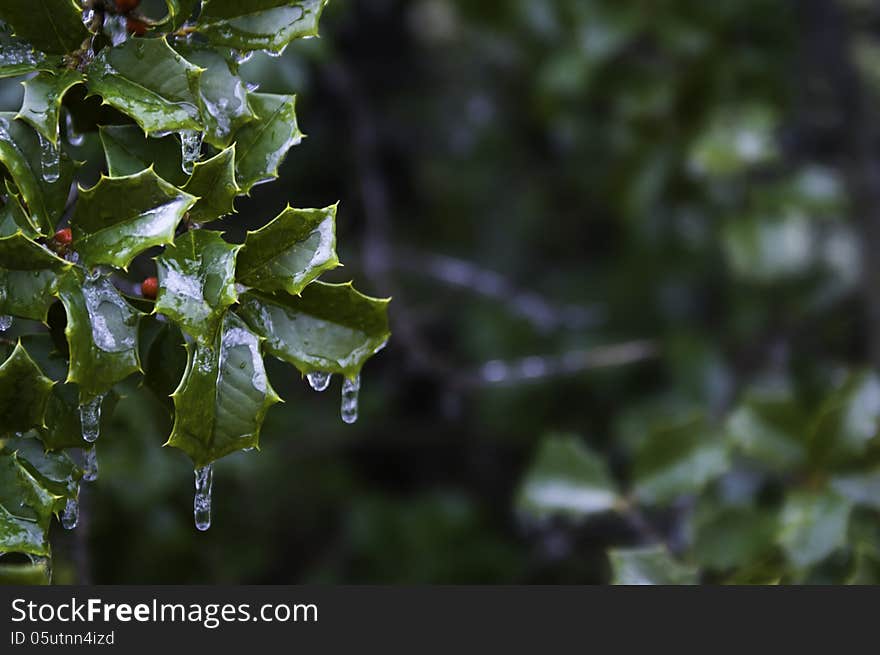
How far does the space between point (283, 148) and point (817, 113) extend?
2027mm

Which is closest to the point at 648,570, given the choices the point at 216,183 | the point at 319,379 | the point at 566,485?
the point at 566,485

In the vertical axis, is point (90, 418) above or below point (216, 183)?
below

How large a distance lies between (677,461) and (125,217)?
113cm

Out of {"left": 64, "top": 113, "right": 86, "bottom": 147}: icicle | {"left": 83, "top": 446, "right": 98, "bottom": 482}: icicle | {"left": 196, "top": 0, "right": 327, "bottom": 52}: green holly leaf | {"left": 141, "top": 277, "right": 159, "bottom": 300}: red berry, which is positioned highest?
{"left": 196, "top": 0, "right": 327, "bottom": 52}: green holly leaf

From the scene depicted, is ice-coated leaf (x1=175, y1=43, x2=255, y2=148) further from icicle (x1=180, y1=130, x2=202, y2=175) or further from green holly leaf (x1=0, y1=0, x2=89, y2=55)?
green holly leaf (x1=0, y1=0, x2=89, y2=55)

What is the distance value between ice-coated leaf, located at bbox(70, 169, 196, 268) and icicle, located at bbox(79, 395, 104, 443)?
0.14m

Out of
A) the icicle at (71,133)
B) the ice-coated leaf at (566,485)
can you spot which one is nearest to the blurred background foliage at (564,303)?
the ice-coated leaf at (566,485)

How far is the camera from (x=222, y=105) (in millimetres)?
855

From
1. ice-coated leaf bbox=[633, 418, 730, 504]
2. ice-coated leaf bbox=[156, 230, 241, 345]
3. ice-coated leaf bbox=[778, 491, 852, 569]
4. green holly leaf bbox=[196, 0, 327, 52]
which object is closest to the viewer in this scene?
ice-coated leaf bbox=[156, 230, 241, 345]

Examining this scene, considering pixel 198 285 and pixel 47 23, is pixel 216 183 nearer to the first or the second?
pixel 198 285

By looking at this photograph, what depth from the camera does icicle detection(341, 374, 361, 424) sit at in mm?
942

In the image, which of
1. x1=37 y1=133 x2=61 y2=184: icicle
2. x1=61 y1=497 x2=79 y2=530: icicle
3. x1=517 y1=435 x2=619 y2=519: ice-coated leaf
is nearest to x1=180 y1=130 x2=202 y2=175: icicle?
x1=37 y1=133 x2=61 y2=184: icicle

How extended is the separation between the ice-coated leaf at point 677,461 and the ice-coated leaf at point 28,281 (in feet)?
3.73

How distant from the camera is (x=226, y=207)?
2.77 feet
